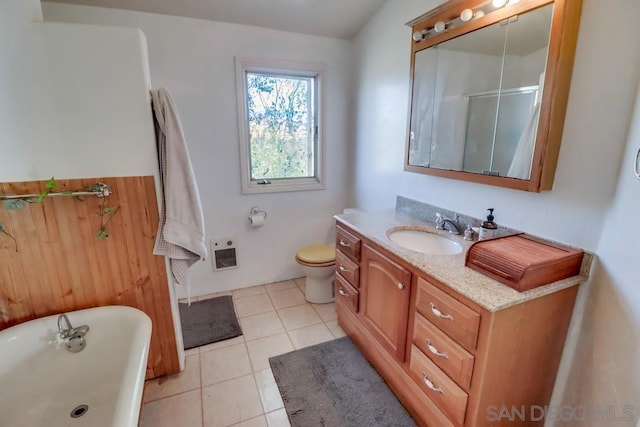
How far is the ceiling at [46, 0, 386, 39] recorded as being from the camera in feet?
7.02

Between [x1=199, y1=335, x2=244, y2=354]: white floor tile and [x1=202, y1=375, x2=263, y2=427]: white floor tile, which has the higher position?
[x1=199, y1=335, x2=244, y2=354]: white floor tile

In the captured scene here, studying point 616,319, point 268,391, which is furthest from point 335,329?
point 616,319

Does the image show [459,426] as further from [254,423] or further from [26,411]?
[26,411]

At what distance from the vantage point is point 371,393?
175cm

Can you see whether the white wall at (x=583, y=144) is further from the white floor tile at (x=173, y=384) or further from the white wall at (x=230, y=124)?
the white floor tile at (x=173, y=384)

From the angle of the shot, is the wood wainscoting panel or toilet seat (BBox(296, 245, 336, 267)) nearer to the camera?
the wood wainscoting panel

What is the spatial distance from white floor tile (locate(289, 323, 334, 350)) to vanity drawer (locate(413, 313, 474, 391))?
3.04 ft

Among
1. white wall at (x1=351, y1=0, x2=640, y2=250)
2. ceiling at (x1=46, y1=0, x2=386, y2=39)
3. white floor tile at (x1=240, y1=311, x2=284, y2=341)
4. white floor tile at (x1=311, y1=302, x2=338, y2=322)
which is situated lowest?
white floor tile at (x1=240, y1=311, x2=284, y2=341)

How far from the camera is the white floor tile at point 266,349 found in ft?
6.55

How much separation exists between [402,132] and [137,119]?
5.56 ft

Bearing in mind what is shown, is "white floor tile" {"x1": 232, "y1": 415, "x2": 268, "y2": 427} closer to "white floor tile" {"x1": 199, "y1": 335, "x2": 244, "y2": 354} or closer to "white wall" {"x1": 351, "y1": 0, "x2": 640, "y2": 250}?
"white floor tile" {"x1": 199, "y1": 335, "x2": 244, "y2": 354}

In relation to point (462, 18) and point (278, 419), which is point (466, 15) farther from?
point (278, 419)

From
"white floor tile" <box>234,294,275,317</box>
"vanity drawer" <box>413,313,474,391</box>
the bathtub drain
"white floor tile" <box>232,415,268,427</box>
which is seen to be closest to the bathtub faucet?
the bathtub drain

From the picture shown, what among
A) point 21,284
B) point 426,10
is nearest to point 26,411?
point 21,284
